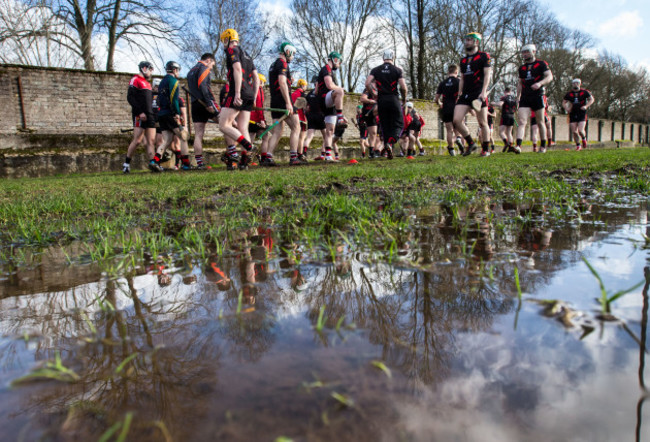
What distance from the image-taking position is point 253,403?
0.70m

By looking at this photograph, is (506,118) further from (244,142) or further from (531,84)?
(244,142)

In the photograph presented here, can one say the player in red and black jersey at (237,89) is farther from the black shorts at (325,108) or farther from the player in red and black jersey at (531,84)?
the player in red and black jersey at (531,84)

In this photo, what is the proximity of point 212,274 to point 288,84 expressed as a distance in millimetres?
7905

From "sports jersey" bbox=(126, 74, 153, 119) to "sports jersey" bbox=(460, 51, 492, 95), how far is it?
21.5 ft

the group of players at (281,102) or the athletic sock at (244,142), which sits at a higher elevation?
the group of players at (281,102)

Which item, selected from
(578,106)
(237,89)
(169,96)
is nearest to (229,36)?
(237,89)

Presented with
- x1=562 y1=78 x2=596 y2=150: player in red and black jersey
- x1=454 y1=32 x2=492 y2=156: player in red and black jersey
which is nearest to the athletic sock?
x1=454 y1=32 x2=492 y2=156: player in red and black jersey

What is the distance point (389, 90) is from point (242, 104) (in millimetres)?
3138

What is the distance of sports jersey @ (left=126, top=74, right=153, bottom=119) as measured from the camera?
8758 mm

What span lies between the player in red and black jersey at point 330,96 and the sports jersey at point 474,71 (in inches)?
103

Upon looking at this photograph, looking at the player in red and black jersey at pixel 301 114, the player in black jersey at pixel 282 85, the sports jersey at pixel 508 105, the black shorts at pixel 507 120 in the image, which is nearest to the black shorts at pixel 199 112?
the player in black jersey at pixel 282 85

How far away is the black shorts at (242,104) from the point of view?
23.6 ft

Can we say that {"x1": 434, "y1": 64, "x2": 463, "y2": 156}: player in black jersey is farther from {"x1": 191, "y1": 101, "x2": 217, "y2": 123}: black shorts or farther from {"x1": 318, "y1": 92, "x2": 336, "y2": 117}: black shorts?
{"x1": 191, "y1": 101, "x2": 217, "y2": 123}: black shorts

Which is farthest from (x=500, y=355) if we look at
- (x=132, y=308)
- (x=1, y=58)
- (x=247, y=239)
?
(x=1, y=58)
